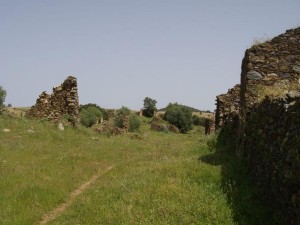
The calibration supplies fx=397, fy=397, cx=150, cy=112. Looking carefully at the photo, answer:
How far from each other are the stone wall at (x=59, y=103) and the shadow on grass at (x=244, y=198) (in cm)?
1559

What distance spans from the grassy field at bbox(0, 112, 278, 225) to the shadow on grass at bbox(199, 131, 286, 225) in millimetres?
24

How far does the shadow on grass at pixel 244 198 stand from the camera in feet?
24.0

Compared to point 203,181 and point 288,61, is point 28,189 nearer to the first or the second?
point 203,181

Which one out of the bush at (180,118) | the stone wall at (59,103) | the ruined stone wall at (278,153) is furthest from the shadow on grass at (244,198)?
the bush at (180,118)

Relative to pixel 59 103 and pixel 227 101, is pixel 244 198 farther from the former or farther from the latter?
pixel 59 103

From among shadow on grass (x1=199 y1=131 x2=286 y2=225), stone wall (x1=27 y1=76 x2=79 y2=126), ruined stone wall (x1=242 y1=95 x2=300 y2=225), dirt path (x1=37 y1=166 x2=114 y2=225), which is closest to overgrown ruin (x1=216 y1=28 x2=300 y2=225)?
ruined stone wall (x1=242 y1=95 x2=300 y2=225)

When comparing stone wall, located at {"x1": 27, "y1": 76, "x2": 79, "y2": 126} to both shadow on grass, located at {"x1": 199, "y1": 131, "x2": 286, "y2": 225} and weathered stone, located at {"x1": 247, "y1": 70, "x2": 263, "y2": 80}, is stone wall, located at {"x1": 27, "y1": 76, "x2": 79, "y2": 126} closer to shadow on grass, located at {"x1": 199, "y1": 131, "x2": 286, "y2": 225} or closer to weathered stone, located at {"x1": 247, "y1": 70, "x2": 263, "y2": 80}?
weathered stone, located at {"x1": 247, "y1": 70, "x2": 263, "y2": 80}

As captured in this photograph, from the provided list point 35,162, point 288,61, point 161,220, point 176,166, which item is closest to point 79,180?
point 35,162

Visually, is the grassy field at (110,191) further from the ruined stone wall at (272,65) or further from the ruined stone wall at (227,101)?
the ruined stone wall at (227,101)

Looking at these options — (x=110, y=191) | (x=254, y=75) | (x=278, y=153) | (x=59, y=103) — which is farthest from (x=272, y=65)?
(x=59, y=103)

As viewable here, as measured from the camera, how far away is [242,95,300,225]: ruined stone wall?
21.8ft

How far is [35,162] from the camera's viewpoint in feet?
46.0

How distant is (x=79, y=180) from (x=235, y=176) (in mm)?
5325

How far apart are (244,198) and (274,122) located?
5.91 ft
